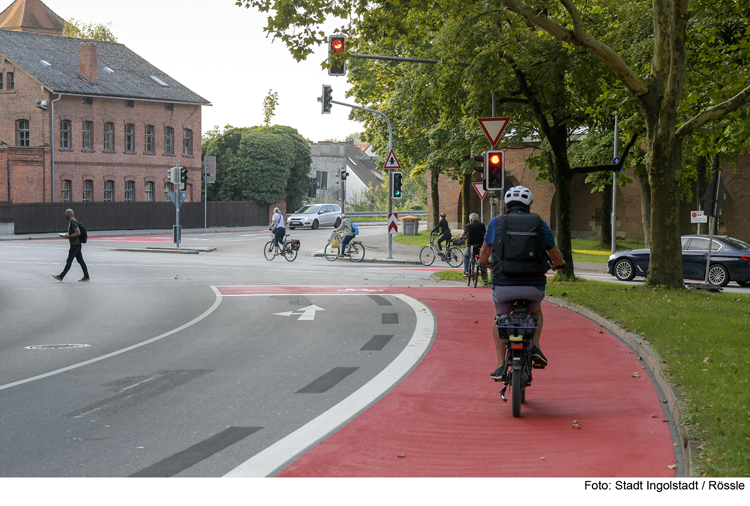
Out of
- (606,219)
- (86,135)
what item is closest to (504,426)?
(606,219)

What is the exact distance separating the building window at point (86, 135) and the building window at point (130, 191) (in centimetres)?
398

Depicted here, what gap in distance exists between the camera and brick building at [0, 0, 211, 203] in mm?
53875

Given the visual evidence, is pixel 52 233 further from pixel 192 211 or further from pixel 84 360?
pixel 84 360

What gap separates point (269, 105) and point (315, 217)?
2674 cm

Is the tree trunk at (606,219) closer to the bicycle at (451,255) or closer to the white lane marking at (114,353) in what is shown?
the bicycle at (451,255)

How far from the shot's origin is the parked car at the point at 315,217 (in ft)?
192

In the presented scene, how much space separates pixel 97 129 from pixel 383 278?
3981 centimetres

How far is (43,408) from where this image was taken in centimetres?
752

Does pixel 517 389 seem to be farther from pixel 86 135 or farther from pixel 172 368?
pixel 86 135

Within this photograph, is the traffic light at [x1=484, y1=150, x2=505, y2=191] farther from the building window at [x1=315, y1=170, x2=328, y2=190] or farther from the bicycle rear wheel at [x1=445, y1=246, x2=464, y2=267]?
the building window at [x1=315, y1=170, x2=328, y2=190]

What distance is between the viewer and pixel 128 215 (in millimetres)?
55156

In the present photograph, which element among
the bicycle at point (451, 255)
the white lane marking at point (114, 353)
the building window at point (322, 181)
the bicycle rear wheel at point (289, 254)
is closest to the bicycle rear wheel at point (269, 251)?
the bicycle rear wheel at point (289, 254)

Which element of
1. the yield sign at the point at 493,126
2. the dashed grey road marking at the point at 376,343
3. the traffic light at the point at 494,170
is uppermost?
the yield sign at the point at 493,126
